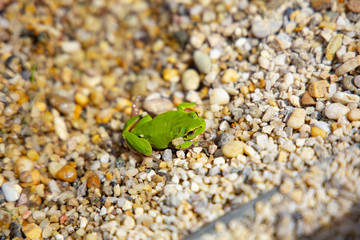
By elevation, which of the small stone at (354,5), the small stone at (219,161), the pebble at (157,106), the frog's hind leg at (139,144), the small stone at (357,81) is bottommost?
the frog's hind leg at (139,144)

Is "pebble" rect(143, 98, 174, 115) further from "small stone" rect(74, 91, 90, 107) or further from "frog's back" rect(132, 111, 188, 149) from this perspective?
"small stone" rect(74, 91, 90, 107)

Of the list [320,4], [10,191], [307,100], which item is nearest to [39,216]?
[10,191]

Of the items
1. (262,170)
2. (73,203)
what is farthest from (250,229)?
Result: (73,203)

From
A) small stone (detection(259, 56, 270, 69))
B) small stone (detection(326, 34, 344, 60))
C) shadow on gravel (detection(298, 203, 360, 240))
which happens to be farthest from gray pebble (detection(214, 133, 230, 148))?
small stone (detection(326, 34, 344, 60))

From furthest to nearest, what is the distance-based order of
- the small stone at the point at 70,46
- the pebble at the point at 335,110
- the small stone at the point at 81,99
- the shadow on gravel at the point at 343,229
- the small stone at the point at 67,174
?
the small stone at the point at 70,46, the small stone at the point at 81,99, the small stone at the point at 67,174, the pebble at the point at 335,110, the shadow on gravel at the point at 343,229

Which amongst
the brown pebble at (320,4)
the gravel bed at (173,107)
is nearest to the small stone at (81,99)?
the gravel bed at (173,107)

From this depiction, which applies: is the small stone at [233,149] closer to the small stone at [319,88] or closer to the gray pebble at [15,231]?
the small stone at [319,88]

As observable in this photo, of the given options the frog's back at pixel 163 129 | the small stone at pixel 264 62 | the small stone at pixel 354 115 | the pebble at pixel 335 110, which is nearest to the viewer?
the small stone at pixel 354 115

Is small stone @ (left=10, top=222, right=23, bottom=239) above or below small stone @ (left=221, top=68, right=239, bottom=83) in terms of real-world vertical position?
below
